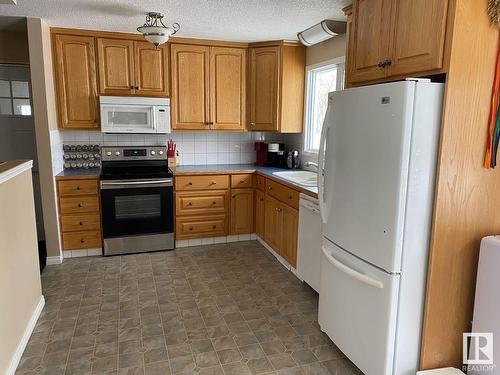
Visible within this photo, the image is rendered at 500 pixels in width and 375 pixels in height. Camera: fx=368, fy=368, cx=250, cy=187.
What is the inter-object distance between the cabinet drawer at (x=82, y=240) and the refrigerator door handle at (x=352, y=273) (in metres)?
2.55

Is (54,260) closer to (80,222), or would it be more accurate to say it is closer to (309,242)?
(80,222)

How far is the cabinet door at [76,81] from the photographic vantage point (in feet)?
12.0

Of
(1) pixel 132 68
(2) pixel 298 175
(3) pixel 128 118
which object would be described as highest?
(1) pixel 132 68

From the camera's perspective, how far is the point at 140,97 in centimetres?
394

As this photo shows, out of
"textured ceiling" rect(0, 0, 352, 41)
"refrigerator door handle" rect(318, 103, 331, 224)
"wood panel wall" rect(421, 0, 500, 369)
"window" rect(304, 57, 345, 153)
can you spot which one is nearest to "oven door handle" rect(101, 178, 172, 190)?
"textured ceiling" rect(0, 0, 352, 41)

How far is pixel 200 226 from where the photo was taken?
415cm

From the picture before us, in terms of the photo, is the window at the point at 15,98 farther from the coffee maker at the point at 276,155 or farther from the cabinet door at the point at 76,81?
the coffee maker at the point at 276,155

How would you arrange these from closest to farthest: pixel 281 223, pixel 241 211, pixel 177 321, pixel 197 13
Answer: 1. pixel 177 321
2. pixel 197 13
3. pixel 281 223
4. pixel 241 211

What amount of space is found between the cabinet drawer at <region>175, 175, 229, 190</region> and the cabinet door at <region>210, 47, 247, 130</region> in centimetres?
62

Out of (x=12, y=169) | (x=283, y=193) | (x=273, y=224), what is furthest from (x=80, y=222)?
(x=283, y=193)

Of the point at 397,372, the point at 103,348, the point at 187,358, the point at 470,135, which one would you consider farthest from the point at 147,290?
the point at 470,135

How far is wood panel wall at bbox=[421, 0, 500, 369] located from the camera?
1.62m

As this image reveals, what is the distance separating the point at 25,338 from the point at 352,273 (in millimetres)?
2030

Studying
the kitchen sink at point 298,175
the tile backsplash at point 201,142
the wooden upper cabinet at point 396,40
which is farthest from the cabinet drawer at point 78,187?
the wooden upper cabinet at point 396,40
